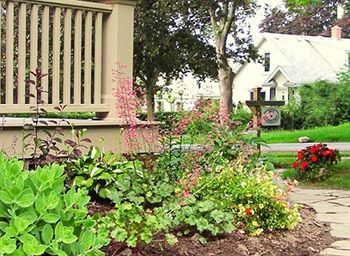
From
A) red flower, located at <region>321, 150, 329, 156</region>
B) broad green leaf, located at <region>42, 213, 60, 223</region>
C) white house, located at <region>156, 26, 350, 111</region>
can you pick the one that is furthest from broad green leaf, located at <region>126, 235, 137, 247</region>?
white house, located at <region>156, 26, 350, 111</region>

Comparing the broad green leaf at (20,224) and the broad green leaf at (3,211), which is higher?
the broad green leaf at (3,211)

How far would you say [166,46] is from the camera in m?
25.4

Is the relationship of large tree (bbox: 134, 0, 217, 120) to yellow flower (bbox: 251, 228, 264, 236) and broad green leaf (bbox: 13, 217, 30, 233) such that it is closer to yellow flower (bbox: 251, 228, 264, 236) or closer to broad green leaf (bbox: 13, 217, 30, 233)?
yellow flower (bbox: 251, 228, 264, 236)

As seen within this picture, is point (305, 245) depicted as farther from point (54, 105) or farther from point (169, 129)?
point (54, 105)

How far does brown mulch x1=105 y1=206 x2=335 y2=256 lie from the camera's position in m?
3.28

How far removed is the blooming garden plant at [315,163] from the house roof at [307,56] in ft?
88.5

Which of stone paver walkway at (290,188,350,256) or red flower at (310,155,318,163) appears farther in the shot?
red flower at (310,155,318,163)

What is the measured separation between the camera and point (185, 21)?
26203 mm

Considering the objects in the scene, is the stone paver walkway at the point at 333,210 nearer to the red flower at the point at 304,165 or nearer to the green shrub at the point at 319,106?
the red flower at the point at 304,165

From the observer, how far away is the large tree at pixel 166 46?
2533 centimetres

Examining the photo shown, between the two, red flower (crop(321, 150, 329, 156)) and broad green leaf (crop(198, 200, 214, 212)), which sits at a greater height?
red flower (crop(321, 150, 329, 156))

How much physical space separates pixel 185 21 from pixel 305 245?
903 inches

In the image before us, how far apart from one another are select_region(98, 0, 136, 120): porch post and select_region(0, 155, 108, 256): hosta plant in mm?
2556

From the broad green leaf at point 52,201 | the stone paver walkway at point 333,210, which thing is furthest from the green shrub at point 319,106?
the broad green leaf at point 52,201
